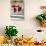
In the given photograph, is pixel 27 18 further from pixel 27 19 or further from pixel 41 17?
pixel 41 17

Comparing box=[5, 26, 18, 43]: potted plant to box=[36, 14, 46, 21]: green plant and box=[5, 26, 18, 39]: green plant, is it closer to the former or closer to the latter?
box=[5, 26, 18, 39]: green plant

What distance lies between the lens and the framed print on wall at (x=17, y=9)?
2.79 m

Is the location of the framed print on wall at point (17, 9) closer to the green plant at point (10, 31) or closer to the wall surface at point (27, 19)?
the wall surface at point (27, 19)

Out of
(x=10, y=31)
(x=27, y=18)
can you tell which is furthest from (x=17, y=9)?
(x=10, y=31)

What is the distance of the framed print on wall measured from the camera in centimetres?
279

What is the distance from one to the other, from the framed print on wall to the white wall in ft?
0.21

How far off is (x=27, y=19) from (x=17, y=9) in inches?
8.8

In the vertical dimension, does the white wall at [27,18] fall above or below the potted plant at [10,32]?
above

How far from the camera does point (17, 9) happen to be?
280cm

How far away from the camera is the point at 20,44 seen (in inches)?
101

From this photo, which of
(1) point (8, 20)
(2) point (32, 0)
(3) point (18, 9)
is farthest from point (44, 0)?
(1) point (8, 20)

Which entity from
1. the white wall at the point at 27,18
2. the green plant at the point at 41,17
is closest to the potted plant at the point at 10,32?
the white wall at the point at 27,18

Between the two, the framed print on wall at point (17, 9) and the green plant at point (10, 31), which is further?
the framed print on wall at point (17, 9)

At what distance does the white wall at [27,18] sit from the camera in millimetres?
2781
